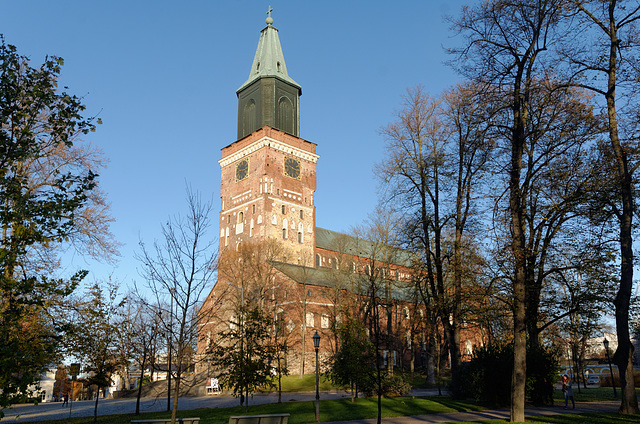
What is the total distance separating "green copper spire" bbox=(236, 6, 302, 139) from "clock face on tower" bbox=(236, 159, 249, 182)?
3.77m

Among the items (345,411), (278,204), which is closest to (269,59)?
(278,204)

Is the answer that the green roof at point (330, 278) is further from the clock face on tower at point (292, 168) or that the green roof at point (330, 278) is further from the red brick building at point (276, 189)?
the clock face on tower at point (292, 168)

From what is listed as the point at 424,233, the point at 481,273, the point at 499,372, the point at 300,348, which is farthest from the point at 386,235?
the point at 481,273

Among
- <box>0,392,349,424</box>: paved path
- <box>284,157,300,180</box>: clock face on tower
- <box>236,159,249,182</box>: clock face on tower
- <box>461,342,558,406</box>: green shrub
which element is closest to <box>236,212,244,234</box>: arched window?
<box>236,159,249,182</box>: clock face on tower

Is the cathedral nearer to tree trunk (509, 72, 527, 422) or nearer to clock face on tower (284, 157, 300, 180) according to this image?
clock face on tower (284, 157, 300, 180)

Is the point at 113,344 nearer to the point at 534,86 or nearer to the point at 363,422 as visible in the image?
the point at 363,422

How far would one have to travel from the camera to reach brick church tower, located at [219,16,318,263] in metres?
60.8

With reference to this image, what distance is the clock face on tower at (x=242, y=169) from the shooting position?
210 ft

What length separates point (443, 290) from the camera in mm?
22250

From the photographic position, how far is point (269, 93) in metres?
63.4

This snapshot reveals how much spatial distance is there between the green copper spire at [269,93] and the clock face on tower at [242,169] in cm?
377

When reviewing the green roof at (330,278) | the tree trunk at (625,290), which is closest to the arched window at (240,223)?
the green roof at (330,278)

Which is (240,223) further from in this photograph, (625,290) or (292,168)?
(625,290)

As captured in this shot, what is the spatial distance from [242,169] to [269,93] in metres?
10.4
